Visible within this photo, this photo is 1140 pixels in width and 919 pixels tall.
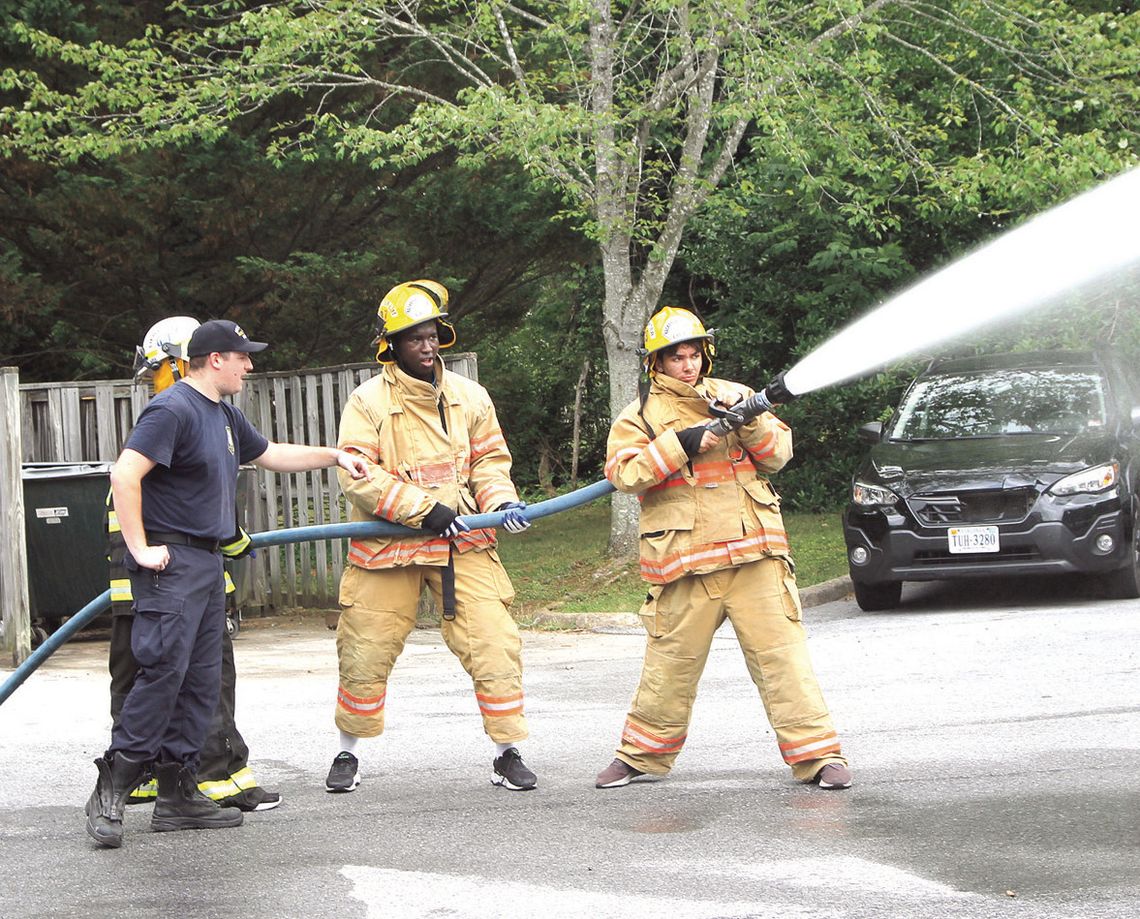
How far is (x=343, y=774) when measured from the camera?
618 cm

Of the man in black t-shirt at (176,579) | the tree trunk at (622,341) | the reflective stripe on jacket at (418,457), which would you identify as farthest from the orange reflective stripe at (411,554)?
the tree trunk at (622,341)

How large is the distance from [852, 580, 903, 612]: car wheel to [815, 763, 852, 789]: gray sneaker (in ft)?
17.1

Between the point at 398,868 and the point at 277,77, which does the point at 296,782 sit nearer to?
the point at 398,868

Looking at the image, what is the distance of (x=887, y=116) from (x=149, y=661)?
374 inches

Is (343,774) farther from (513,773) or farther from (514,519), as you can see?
(514,519)

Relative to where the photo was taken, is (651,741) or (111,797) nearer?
(111,797)

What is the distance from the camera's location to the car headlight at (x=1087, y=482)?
33.8 ft

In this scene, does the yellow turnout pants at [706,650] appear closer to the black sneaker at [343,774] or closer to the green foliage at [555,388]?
the black sneaker at [343,774]

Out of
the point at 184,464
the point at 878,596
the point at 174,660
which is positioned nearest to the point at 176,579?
the point at 174,660

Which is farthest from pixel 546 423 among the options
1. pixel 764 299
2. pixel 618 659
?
pixel 618 659

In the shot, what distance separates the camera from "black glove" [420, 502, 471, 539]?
19.8 feet

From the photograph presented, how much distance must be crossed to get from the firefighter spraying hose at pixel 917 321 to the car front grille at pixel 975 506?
1.40m

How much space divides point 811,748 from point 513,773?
3.70 feet

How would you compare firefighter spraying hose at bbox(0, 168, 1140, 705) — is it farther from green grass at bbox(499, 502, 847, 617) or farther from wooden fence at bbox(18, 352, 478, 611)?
wooden fence at bbox(18, 352, 478, 611)
